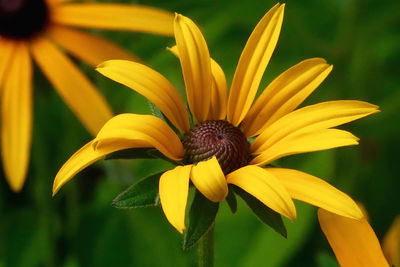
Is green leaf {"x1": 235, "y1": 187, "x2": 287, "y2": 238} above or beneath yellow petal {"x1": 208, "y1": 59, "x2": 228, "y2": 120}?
beneath

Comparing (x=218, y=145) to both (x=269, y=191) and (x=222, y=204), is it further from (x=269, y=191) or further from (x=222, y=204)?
(x=222, y=204)

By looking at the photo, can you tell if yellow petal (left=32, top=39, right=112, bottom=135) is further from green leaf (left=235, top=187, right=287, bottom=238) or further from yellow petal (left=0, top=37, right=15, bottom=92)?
green leaf (left=235, top=187, right=287, bottom=238)

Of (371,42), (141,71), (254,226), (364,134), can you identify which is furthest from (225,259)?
(141,71)

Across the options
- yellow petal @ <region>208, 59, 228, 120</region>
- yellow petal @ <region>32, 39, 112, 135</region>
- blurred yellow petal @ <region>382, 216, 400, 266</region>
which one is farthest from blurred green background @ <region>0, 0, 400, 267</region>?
yellow petal @ <region>208, 59, 228, 120</region>

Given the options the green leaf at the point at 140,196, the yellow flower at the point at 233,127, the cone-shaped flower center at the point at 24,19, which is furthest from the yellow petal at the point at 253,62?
the cone-shaped flower center at the point at 24,19

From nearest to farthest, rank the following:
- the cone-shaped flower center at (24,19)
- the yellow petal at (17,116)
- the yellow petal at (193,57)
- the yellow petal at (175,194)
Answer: the yellow petal at (175,194)
the yellow petal at (193,57)
the yellow petal at (17,116)
the cone-shaped flower center at (24,19)

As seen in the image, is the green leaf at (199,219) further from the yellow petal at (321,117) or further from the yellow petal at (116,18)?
the yellow petal at (116,18)

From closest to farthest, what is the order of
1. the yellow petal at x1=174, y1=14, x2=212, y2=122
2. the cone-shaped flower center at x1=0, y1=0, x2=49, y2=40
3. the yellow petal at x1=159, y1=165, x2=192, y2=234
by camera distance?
1. the yellow petal at x1=159, y1=165, x2=192, y2=234
2. the yellow petal at x1=174, y1=14, x2=212, y2=122
3. the cone-shaped flower center at x1=0, y1=0, x2=49, y2=40
